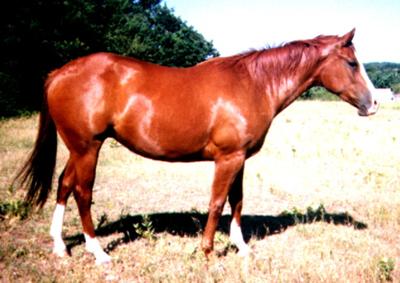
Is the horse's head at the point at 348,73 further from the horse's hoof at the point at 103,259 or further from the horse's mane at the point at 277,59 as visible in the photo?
the horse's hoof at the point at 103,259

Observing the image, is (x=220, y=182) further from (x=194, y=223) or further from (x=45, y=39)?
(x=45, y=39)

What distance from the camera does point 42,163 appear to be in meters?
5.00

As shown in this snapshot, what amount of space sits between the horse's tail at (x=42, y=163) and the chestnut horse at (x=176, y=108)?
262 mm

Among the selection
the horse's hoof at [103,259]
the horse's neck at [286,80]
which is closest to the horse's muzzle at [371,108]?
the horse's neck at [286,80]

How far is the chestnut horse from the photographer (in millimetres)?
4410

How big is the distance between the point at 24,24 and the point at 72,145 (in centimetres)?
2262

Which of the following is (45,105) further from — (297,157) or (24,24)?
(24,24)

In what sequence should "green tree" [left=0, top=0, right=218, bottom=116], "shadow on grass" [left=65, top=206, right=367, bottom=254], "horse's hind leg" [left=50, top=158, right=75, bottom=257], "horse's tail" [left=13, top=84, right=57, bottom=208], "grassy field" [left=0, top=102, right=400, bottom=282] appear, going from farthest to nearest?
1. "green tree" [left=0, top=0, right=218, bottom=116]
2. "shadow on grass" [left=65, top=206, right=367, bottom=254]
3. "horse's tail" [left=13, top=84, right=57, bottom=208]
4. "horse's hind leg" [left=50, top=158, right=75, bottom=257]
5. "grassy field" [left=0, top=102, right=400, bottom=282]

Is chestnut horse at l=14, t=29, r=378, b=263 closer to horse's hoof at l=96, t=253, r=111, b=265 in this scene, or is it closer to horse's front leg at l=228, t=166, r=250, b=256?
horse's hoof at l=96, t=253, r=111, b=265

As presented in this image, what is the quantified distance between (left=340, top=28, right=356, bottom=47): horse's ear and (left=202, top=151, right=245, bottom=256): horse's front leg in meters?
2.03

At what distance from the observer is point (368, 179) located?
8.59 meters

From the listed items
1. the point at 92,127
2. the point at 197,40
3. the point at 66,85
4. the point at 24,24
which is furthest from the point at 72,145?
the point at 197,40

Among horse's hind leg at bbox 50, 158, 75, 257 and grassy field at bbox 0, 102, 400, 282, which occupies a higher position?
horse's hind leg at bbox 50, 158, 75, 257

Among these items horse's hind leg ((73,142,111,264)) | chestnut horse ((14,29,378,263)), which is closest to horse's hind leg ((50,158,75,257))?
chestnut horse ((14,29,378,263))
